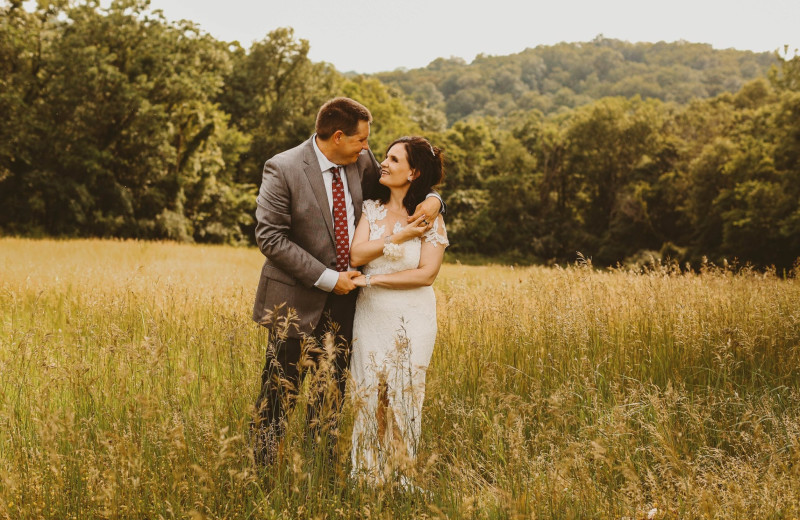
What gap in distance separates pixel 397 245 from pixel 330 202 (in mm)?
571

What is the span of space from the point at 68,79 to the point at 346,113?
2685cm

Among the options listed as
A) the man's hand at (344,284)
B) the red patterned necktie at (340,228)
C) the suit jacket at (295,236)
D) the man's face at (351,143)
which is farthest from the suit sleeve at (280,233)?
the man's face at (351,143)

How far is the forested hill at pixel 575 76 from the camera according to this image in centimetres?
10019

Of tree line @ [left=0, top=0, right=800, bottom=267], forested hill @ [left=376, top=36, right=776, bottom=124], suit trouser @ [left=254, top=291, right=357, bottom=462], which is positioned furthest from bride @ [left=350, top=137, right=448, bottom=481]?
forested hill @ [left=376, top=36, right=776, bottom=124]

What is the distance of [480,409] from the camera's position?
3742 millimetres

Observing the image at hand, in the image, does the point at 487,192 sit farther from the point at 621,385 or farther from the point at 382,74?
the point at 382,74

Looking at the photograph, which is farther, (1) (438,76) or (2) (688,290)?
(1) (438,76)

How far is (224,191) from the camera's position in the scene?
3244 centimetres

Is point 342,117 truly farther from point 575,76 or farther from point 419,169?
point 575,76

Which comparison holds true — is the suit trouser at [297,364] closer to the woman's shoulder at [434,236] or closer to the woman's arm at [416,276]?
the woman's arm at [416,276]

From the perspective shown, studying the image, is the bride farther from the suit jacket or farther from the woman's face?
the suit jacket

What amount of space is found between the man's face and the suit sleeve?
0.43 meters

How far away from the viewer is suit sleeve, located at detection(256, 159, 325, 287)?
3.79 meters

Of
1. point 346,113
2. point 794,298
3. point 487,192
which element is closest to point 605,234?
point 487,192
